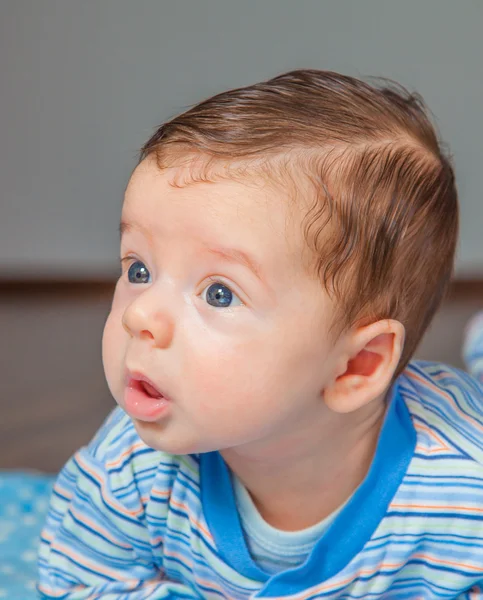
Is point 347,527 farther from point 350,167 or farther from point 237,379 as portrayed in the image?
point 350,167

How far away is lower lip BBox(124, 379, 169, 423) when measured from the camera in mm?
786

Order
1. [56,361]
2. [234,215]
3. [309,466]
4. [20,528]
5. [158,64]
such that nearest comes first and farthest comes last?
[234,215] < [309,466] < [20,528] < [56,361] < [158,64]

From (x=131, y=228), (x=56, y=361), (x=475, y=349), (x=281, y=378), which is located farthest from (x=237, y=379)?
(x=56, y=361)

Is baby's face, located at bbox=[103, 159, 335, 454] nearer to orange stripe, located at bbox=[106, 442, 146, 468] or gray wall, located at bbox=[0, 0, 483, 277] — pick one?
orange stripe, located at bbox=[106, 442, 146, 468]

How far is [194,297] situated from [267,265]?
0.21 ft

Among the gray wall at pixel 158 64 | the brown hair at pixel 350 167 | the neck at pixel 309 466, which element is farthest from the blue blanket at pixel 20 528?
the gray wall at pixel 158 64

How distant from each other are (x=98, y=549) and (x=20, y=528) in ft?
0.73

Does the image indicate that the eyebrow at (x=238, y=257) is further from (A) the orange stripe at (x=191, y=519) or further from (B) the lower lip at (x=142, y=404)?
(A) the orange stripe at (x=191, y=519)

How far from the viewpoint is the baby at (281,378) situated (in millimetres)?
762

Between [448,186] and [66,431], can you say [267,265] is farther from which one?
[66,431]

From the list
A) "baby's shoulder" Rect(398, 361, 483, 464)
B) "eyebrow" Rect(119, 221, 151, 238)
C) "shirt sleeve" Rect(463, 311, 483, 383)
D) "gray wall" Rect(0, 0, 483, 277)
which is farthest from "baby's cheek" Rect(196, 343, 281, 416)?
"gray wall" Rect(0, 0, 483, 277)

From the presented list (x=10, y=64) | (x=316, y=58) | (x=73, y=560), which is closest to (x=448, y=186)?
(x=73, y=560)

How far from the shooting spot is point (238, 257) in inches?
29.7

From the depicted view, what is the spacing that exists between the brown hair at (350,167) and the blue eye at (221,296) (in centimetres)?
7
